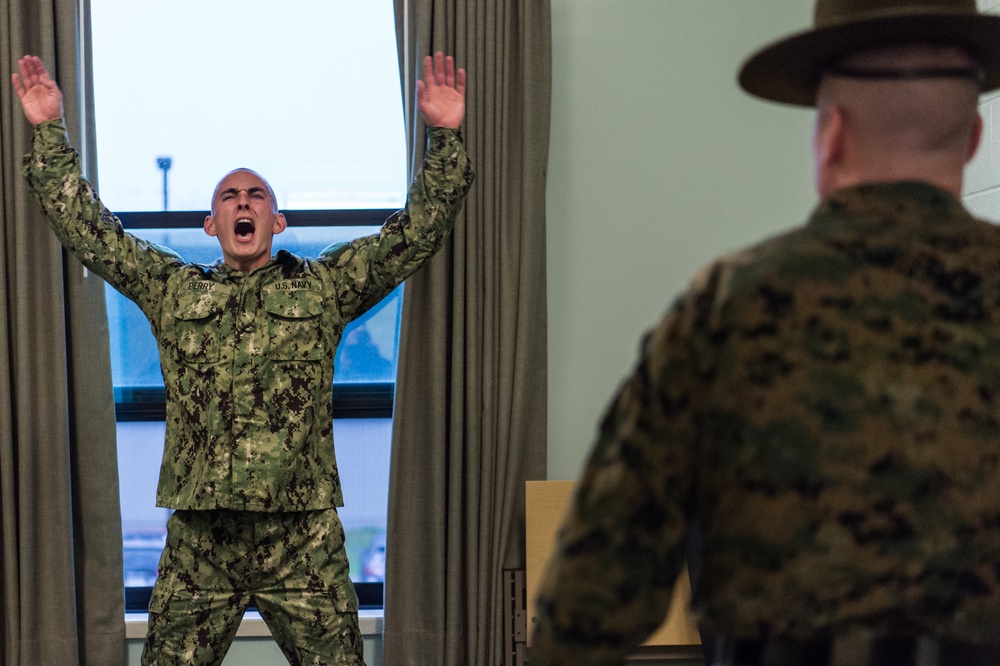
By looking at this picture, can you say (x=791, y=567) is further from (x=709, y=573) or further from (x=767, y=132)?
(x=767, y=132)

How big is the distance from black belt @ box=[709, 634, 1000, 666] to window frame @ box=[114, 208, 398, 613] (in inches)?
100

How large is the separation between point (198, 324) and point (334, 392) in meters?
0.75

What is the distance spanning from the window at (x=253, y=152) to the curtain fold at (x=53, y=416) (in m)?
0.16

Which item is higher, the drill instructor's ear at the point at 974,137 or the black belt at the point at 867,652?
the drill instructor's ear at the point at 974,137

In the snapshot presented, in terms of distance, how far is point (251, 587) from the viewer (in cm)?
271

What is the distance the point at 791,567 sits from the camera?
944mm

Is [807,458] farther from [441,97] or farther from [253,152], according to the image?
[253,152]

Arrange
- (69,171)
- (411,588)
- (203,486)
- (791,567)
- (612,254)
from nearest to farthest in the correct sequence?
(791,567) < (203,486) < (69,171) < (411,588) < (612,254)

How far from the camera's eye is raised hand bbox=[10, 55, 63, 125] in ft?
9.55

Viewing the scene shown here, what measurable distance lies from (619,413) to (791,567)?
0.21 metres

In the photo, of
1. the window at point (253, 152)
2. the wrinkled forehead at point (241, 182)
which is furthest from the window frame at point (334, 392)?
the wrinkled forehead at point (241, 182)

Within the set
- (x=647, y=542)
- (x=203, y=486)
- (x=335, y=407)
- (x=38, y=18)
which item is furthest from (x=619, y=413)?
(x=38, y=18)

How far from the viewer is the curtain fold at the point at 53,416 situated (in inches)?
125

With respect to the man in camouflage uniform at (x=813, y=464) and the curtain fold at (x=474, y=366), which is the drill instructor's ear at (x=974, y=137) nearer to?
the man in camouflage uniform at (x=813, y=464)
